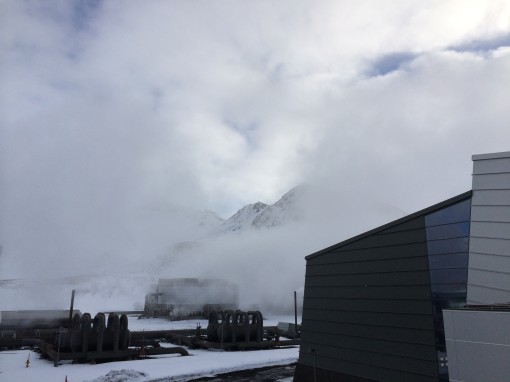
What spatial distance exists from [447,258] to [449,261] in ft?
0.65

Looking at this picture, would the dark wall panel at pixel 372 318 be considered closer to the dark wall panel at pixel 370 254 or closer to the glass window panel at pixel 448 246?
the dark wall panel at pixel 370 254

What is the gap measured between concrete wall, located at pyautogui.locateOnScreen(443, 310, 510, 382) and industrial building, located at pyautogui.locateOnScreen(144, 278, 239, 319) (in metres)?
106

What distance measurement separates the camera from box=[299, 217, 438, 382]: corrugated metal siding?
73.5ft

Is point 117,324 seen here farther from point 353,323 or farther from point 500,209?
point 500,209

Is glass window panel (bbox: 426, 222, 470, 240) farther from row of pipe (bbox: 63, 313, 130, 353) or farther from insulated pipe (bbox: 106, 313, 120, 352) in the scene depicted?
insulated pipe (bbox: 106, 313, 120, 352)

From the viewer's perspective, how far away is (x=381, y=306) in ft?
81.1

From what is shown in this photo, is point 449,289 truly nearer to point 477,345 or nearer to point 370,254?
point 477,345

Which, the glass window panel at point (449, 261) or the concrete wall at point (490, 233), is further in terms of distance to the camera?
the glass window panel at point (449, 261)

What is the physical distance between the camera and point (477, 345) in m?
18.2

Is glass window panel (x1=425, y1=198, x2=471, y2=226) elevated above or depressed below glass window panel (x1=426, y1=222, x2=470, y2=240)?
above

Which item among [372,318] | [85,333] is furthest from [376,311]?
[85,333]

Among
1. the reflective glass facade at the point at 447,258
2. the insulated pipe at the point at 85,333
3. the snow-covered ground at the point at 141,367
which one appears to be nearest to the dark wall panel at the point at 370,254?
the reflective glass facade at the point at 447,258

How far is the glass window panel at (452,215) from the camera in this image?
2280cm

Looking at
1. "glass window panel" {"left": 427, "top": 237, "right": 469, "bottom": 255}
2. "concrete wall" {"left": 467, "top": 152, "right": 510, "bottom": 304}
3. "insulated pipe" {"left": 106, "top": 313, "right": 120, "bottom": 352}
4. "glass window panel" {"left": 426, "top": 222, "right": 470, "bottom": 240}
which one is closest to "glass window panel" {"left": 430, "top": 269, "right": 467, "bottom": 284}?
"concrete wall" {"left": 467, "top": 152, "right": 510, "bottom": 304}
